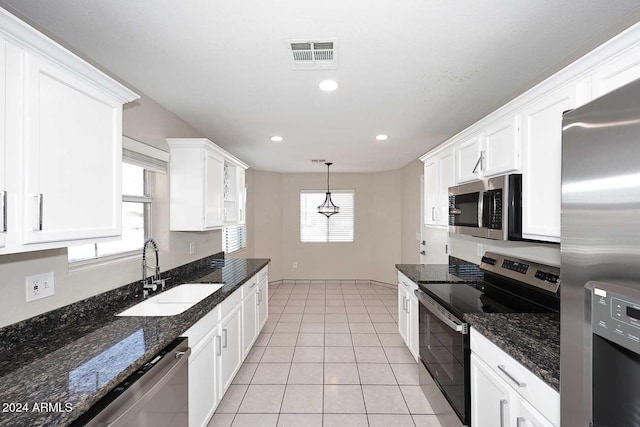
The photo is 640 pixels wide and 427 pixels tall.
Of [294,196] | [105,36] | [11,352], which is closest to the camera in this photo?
[11,352]

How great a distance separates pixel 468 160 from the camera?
245cm

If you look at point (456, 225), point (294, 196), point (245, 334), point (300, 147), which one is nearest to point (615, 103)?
point (456, 225)

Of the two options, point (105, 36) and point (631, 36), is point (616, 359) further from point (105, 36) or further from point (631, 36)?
point (105, 36)

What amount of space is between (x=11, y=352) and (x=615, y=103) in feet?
7.80

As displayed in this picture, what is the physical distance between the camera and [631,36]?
3.64 feet

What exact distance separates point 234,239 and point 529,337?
471 cm

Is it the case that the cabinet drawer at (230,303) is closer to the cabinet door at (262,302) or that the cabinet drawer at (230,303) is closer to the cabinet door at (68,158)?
the cabinet door at (262,302)

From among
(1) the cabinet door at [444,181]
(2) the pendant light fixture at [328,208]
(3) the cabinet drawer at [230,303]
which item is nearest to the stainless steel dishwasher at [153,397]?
(3) the cabinet drawer at [230,303]

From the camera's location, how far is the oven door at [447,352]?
178cm

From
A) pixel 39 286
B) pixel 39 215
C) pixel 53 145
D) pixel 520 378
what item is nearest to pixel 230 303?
pixel 39 286

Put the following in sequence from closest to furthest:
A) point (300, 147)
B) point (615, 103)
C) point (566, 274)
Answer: point (615, 103) → point (566, 274) → point (300, 147)

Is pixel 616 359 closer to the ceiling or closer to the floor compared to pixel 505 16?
closer to the floor

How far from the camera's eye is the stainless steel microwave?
1.83 meters

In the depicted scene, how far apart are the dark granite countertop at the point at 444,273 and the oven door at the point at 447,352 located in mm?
298
